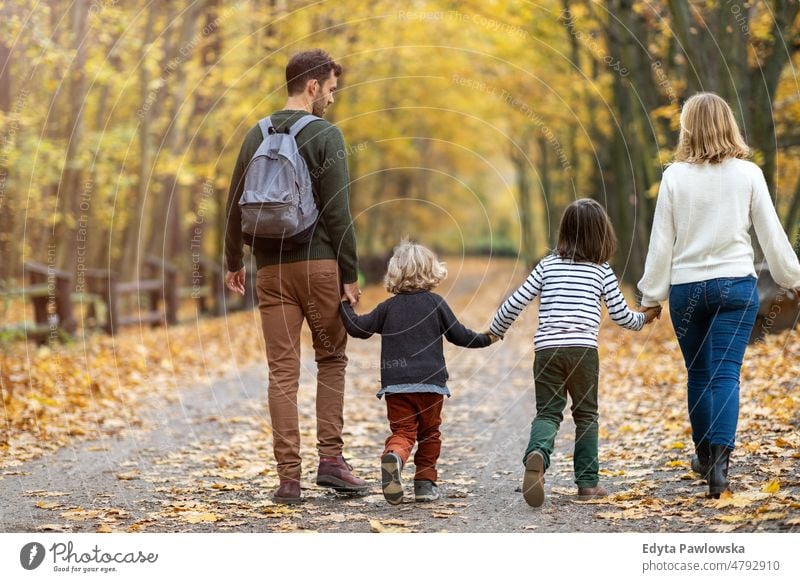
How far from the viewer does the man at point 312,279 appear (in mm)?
5672

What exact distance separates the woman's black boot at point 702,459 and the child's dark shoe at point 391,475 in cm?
163

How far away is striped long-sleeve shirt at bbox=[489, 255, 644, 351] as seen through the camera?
5.50 meters

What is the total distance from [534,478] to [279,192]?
1.99m

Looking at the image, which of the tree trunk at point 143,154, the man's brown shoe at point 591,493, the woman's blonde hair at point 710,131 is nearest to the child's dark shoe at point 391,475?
the man's brown shoe at point 591,493

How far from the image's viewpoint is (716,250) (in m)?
5.42

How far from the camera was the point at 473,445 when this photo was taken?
778 centimetres

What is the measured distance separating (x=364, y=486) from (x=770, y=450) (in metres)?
2.42

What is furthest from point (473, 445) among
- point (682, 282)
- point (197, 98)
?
point (197, 98)

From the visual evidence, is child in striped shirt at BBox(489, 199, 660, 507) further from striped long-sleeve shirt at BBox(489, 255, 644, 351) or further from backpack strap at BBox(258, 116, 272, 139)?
backpack strap at BBox(258, 116, 272, 139)

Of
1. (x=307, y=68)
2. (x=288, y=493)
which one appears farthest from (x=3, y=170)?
(x=288, y=493)

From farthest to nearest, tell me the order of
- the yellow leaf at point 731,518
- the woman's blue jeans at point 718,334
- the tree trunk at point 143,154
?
1. the tree trunk at point 143,154
2. the woman's blue jeans at point 718,334
3. the yellow leaf at point 731,518

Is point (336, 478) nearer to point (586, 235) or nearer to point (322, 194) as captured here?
point (322, 194)

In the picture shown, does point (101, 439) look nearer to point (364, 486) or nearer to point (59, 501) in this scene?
point (59, 501)

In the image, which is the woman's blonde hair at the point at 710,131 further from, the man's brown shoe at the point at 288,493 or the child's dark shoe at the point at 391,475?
the man's brown shoe at the point at 288,493
